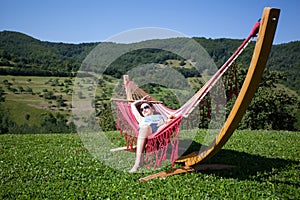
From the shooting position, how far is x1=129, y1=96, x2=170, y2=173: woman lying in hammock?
405cm

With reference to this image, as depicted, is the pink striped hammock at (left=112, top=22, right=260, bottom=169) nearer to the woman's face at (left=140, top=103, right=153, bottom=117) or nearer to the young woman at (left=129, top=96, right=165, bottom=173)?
the young woman at (left=129, top=96, right=165, bottom=173)

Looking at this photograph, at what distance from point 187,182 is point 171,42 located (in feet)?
11.1

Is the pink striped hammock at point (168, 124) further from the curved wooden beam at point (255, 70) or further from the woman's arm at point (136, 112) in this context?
the curved wooden beam at point (255, 70)

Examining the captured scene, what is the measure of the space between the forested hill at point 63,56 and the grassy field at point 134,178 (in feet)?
10.6

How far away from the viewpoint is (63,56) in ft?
96.4

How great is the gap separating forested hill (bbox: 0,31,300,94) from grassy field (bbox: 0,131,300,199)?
3.22 metres

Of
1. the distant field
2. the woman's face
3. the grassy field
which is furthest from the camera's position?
the distant field

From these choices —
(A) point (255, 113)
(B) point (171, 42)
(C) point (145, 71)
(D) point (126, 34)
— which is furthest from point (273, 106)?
(D) point (126, 34)

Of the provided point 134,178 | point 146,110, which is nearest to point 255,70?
point 134,178

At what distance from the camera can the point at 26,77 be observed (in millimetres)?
46281

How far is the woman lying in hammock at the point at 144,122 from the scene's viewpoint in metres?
4.05

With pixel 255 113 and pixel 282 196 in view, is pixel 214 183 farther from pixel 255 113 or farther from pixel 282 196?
pixel 255 113

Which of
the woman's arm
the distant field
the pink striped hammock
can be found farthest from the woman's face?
the distant field

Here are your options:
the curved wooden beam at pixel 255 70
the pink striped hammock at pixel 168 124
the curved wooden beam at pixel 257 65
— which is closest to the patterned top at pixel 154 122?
the pink striped hammock at pixel 168 124
